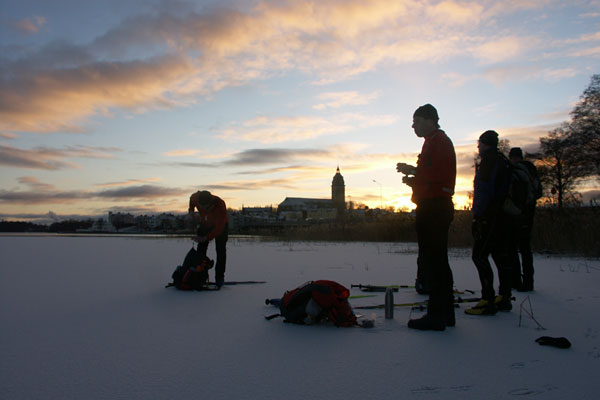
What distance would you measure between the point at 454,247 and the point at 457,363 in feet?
47.2

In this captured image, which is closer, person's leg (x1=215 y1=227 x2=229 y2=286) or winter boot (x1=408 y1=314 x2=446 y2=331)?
winter boot (x1=408 y1=314 x2=446 y2=331)

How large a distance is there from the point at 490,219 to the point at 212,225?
4.45m

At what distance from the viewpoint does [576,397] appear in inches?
97.3

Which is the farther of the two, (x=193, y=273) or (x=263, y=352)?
(x=193, y=273)

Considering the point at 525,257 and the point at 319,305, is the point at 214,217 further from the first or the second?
the point at 525,257

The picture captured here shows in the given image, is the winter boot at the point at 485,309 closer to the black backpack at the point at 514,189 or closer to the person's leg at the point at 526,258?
the black backpack at the point at 514,189

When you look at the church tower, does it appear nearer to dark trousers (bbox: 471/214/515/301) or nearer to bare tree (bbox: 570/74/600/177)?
bare tree (bbox: 570/74/600/177)

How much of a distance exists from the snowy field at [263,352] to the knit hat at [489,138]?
1918 millimetres

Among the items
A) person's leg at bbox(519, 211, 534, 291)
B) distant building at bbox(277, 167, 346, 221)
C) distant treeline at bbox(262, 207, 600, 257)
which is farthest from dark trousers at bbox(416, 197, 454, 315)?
distant building at bbox(277, 167, 346, 221)

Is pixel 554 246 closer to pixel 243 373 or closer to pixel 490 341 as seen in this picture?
pixel 490 341

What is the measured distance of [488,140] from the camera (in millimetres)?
4797

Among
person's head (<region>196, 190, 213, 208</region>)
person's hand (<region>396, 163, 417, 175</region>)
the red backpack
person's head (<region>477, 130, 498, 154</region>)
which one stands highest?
person's head (<region>477, 130, 498, 154</region>)

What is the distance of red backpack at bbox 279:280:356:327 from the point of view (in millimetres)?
4367

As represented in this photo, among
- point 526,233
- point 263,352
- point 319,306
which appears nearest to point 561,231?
point 526,233
